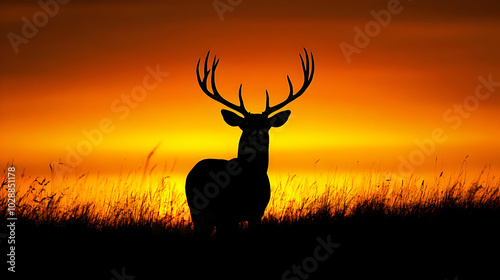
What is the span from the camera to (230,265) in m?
8.39

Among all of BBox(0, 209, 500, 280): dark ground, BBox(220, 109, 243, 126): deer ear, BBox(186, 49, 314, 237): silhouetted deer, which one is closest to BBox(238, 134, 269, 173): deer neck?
BBox(186, 49, 314, 237): silhouetted deer

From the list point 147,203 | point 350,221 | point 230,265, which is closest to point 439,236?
point 350,221

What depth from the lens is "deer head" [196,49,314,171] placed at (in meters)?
10.3

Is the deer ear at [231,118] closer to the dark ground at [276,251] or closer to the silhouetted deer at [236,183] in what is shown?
the silhouetted deer at [236,183]

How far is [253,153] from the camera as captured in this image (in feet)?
33.7

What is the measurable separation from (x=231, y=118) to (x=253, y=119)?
41cm

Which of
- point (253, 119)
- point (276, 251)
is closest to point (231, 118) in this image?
point (253, 119)

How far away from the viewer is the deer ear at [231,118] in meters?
10.7

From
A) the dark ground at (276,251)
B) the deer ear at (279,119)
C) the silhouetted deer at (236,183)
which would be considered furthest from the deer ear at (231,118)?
the dark ground at (276,251)

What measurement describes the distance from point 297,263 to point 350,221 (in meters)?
1.55

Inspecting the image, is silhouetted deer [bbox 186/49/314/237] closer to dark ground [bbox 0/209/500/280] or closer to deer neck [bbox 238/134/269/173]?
deer neck [bbox 238/134/269/173]

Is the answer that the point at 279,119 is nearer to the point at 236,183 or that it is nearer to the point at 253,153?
the point at 253,153

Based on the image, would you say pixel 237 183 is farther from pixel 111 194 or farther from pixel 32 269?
pixel 32 269

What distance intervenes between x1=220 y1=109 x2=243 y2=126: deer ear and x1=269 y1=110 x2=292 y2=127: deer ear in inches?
16.4
